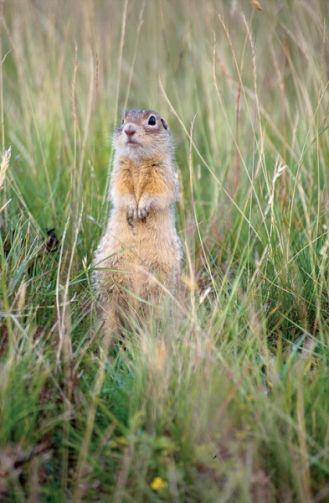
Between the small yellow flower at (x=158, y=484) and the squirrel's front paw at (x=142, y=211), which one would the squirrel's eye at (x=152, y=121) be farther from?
the small yellow flower at (x=158, y=484)

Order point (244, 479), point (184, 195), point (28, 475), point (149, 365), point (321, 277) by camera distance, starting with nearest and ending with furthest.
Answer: point (244, 479) < point (28, 475) < point (149, 365) < point (321, 277) < point (184, 195)

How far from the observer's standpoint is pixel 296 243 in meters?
5.20

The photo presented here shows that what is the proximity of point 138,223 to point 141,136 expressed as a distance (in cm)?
59

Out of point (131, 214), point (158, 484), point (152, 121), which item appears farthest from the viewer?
point (152, 121)

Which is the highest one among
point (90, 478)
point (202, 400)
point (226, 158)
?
point (226, 158)

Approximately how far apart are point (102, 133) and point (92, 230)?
1.30 meters

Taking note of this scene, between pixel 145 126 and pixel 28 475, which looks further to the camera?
pixel 145 126

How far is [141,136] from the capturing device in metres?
5.38

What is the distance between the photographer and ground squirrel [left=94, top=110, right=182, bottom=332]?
16.4 ft

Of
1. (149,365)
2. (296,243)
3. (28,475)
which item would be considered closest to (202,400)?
(149,365)

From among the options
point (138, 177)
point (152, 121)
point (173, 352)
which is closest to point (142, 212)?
point (138, 177)

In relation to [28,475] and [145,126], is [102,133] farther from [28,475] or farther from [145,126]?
[28,475]

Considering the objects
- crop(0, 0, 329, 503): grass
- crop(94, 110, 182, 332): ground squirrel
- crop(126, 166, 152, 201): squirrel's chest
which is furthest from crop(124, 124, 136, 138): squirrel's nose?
crop(0, 0, 329, 503): grass

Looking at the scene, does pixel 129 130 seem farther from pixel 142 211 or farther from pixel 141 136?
pixel 142 211
